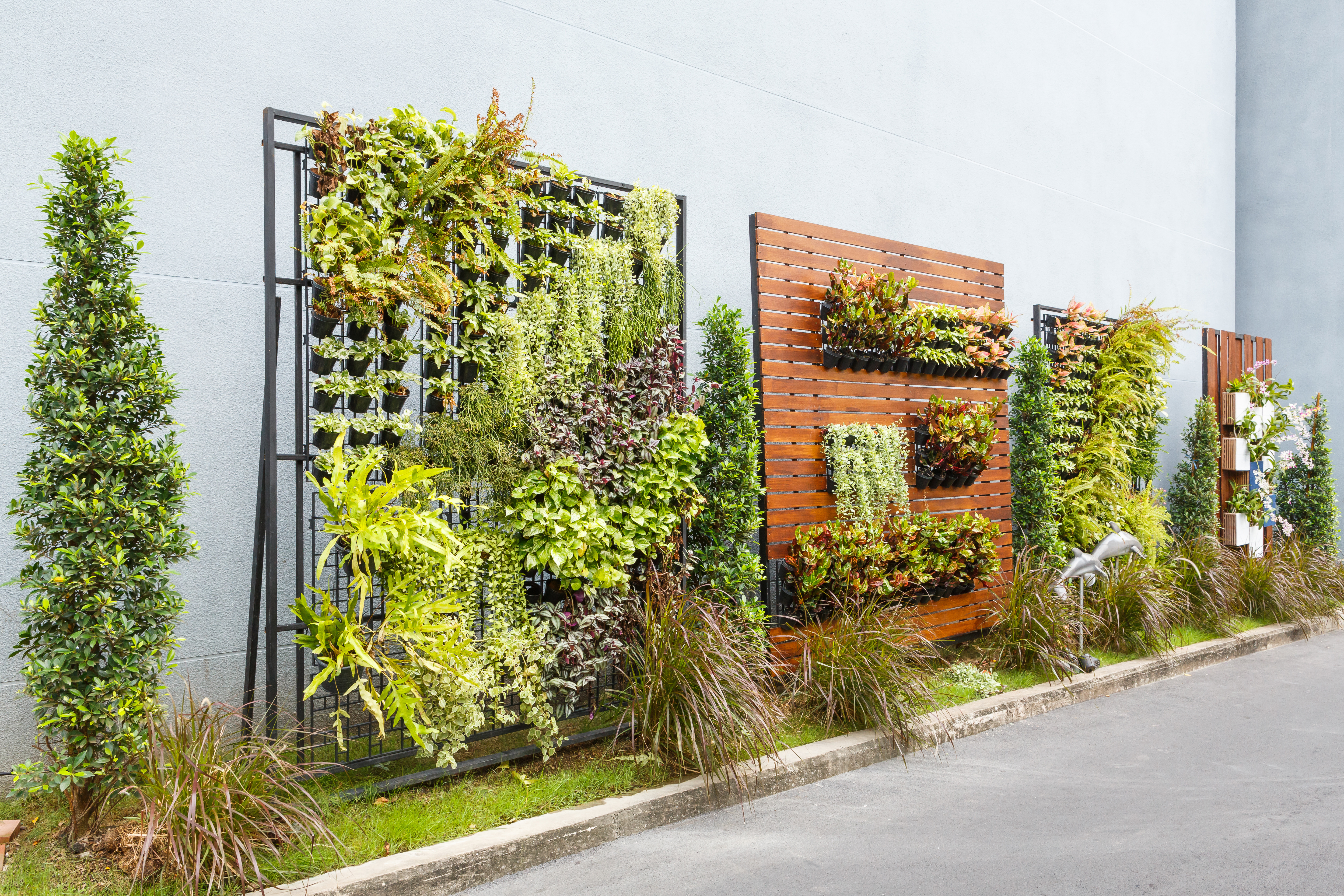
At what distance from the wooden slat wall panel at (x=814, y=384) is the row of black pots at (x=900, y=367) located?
0.04 metres

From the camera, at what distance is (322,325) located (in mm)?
3477

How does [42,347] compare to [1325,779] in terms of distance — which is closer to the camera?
[42,347]

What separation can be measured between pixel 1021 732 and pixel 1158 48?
914 centimetres

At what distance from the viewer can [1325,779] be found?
4414mm

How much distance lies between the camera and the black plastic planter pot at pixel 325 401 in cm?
349

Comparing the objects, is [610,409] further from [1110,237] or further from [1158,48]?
[1158,48]

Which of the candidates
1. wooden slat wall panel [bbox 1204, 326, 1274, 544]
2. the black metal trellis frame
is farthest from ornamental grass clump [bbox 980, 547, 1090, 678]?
wooden slat wall panel [bbox 1204, 326, 1274, 544]

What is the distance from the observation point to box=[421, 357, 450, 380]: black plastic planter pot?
3.78m

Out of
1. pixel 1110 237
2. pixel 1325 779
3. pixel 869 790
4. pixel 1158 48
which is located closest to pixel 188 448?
pixel 869 790

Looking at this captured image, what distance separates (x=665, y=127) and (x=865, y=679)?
389 cm

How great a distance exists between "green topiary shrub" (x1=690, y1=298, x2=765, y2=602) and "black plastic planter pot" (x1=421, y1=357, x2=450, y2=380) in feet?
4.96

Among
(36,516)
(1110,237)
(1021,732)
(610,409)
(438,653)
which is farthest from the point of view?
(1110,237)

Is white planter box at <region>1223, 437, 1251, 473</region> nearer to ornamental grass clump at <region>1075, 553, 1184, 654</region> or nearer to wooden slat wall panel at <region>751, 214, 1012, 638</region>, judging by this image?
ornamental grass clump at <region>1075, 553, 1184, 654</region>

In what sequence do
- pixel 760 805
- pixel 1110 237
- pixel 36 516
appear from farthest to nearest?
pixel 1110 237, pixel 760 805, pixel 36 516
